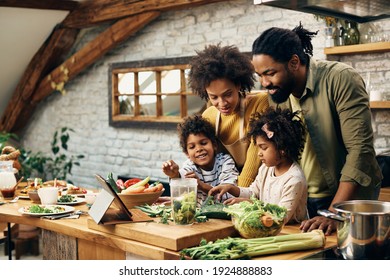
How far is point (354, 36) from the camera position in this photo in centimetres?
434

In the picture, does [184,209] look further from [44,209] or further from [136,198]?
[44,209]

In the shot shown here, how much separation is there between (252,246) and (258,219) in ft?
0.44

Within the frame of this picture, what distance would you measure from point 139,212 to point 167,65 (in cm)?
358

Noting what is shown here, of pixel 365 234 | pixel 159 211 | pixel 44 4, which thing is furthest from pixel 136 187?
pixel 44 4

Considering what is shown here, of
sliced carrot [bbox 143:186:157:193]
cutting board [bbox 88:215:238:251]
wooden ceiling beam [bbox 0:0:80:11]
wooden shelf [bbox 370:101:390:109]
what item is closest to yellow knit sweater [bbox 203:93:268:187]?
sliced carrot [bbox 143:186:157:193]

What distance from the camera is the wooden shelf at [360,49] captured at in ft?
13.5

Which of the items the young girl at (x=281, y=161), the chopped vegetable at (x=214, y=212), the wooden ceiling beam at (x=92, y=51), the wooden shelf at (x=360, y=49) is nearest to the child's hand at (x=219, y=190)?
the young girl at (x=281, y=161)

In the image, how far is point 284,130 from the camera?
2.33 m

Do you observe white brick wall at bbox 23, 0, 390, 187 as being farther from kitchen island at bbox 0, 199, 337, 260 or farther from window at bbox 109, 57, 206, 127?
kitchen island at bbox 0, 199, 337, 260

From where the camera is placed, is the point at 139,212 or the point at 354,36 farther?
the point at 354,36

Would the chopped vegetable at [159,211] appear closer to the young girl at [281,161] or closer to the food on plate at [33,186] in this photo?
the young girl at [281,161]
